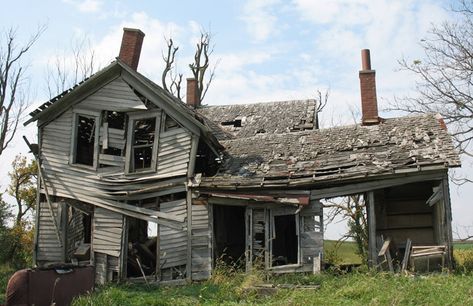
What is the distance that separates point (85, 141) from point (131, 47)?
383 centimetres

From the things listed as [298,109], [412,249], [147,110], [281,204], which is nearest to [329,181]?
[281,204]

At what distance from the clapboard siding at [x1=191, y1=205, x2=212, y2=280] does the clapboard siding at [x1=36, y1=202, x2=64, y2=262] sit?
14.8 feet

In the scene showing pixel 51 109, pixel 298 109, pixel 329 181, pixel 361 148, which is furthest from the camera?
pixel 298 109

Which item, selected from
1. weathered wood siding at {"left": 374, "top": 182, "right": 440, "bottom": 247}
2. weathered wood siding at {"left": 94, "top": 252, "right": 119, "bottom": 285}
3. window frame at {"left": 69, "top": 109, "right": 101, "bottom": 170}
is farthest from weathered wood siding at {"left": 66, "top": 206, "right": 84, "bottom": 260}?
weathered wood siding at {"left": 374, "top": 182, "right": 440, "bottom": 247}

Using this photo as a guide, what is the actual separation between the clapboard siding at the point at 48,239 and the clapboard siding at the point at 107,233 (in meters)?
1.32

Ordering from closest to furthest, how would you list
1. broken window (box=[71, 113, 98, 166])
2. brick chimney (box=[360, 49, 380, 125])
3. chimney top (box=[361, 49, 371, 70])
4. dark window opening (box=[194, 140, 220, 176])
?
broken window (box=[71, 113, 98, 166])
dark window opening (box=[194, 140, 220, 176])
brick chimney (box=[360, 49, 380, 125])
chimney top (box=[361, 49, 371, 70])

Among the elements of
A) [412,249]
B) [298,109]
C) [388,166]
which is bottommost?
[412,249]

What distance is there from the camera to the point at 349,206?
24562 mm

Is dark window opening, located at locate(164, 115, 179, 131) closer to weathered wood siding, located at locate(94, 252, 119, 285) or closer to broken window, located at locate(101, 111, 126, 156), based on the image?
broken window, located at locate(101, 111, 126, 156)

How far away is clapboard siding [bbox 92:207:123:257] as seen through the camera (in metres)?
16.4

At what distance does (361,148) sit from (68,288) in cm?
964

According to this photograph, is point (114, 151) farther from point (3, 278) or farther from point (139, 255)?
point (3, 278)

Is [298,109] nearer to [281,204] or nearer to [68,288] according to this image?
[281,204]

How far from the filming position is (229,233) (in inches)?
755
